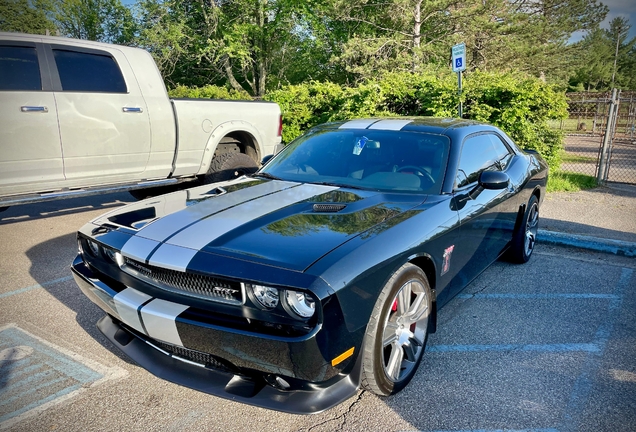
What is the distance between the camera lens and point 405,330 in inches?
106

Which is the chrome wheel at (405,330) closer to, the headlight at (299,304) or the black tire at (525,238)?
the headlight at (299,304)

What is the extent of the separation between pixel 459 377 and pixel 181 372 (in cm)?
160

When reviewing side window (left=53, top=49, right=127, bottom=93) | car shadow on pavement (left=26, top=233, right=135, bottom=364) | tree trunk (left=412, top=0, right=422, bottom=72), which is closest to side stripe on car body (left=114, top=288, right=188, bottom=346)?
car shadow on pavement (left=26, top=233, right=135, bottom=364)

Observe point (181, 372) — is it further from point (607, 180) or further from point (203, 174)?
point (607, 180)

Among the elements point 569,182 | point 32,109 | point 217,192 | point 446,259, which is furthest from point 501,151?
point 569,182

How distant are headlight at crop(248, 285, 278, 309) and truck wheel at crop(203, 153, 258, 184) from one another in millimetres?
3991

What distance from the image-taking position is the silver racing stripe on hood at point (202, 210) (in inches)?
101

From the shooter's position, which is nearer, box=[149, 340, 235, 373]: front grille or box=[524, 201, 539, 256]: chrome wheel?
box=[149, 340, 235, 373]: front grille

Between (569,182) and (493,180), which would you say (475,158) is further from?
(569,182)

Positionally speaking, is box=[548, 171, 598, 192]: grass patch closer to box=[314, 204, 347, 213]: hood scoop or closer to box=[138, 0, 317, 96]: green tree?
box=[314, 204, 347, 213]: hood scoop

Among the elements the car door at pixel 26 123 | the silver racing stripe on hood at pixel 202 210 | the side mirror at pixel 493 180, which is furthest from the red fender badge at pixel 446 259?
the car door at pixel 26 123

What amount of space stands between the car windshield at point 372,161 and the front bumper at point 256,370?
1536 mm

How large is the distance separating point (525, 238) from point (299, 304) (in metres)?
3.34

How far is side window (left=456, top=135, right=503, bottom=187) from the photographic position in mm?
3542
